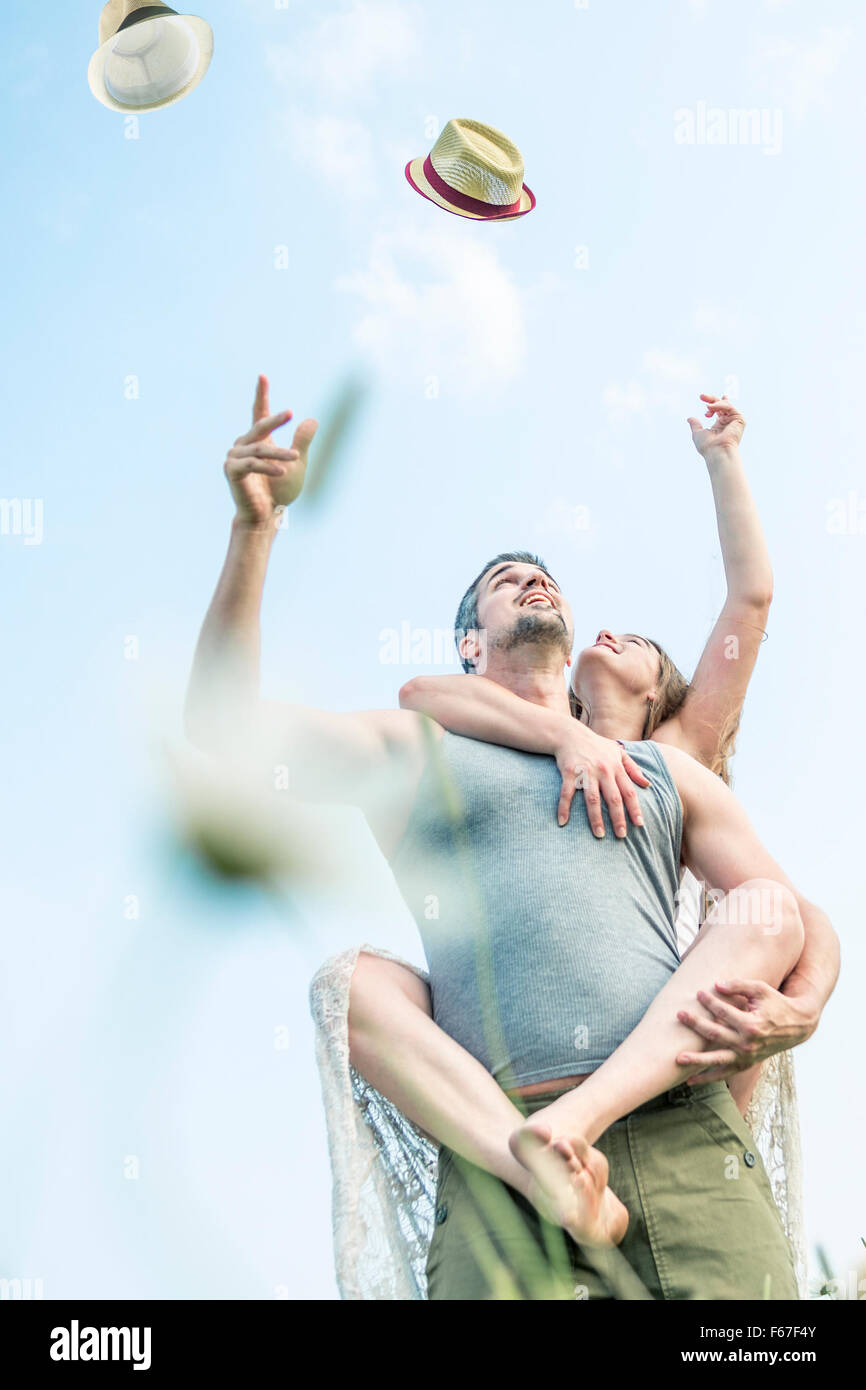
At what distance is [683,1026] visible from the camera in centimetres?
203

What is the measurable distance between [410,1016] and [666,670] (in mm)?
1521

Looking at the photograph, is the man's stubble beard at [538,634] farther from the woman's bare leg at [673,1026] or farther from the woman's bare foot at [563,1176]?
the woman's bare foot at [563,1176]

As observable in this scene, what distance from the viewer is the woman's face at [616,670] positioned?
3.30 m

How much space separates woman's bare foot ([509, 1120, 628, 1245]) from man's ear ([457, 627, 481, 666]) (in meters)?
1.38

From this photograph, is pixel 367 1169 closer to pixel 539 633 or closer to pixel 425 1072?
pixel 425 1072

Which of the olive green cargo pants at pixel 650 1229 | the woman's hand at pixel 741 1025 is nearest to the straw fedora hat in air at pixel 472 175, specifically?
the woman's hand at pixel 741 1025

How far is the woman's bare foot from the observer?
1.81 meters

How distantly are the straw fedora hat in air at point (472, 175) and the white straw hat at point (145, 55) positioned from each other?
0.65 metres

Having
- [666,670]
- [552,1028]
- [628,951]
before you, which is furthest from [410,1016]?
[666,670]

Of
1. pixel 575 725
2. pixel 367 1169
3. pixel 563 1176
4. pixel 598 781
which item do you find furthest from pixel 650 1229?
pixel 575 725

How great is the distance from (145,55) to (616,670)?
2054 mm

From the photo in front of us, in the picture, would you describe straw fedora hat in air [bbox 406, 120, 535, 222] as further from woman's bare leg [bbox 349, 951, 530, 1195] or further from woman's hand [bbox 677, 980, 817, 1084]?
woman's hand [bbox 677, 980, 817, 1084]

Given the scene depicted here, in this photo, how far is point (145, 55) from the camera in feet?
11.1
